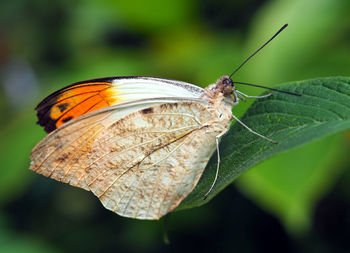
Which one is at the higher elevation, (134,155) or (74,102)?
(74,102)

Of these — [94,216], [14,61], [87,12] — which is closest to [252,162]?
[94,216]

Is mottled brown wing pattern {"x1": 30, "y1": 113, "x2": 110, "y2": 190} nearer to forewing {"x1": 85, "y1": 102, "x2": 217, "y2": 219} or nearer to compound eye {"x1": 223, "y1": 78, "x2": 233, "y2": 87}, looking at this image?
forewing {"x1": 85, "y1": 102, "x2": 217, "y2": 219}

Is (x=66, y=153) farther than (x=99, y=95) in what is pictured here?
No

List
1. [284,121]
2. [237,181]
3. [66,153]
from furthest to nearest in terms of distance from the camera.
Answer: [237,181] → [66,153] → [284,121]

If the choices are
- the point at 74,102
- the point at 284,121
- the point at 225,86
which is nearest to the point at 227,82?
the point at 225,86

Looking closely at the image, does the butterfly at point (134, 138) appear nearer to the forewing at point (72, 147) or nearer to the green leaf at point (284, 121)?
the forewing at point (72, 147)

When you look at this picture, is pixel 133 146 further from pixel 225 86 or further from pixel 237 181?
pixel 237 181

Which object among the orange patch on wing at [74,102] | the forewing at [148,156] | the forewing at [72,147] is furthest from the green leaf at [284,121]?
the orange patch on wing at [74,102]
